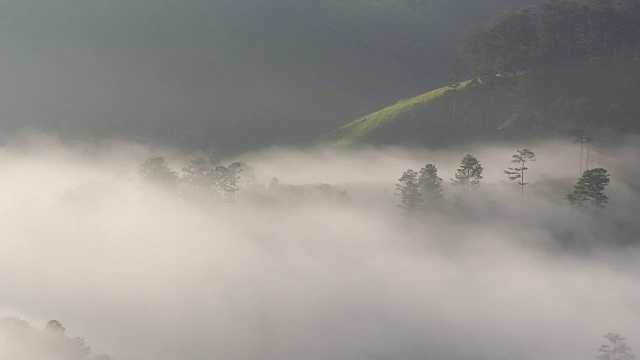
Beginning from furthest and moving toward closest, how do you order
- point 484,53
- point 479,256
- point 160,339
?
point 484,53, point 479,256, point 160,339

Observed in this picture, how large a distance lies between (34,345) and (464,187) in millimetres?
84778

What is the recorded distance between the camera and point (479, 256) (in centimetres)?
15288

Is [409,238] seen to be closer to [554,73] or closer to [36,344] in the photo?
[554,73]

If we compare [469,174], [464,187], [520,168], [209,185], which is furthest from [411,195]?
[209,185]

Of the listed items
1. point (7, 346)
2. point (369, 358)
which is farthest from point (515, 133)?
point (7, 346)

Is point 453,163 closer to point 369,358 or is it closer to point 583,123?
point 583,123

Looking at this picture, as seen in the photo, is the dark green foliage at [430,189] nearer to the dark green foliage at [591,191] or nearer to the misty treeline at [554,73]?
the dark green foliage at [591,191]

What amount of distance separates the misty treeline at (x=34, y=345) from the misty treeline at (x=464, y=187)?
6844 centimetres

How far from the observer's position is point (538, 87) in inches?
7530

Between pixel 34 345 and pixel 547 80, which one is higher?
pixel 547 80

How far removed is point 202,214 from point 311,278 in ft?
79.9

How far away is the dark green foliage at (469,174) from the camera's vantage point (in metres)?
157

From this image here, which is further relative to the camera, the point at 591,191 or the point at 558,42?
the point at 558,42

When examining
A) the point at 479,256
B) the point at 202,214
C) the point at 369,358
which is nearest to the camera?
the point at 369,358
